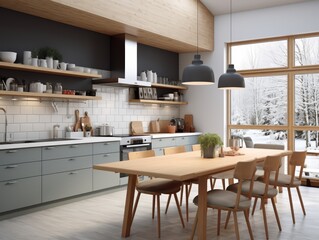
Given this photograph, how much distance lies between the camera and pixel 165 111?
331 inches

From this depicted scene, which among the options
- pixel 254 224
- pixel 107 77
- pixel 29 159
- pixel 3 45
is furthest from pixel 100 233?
pixel 107 77

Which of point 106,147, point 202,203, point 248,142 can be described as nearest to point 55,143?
point 106,147

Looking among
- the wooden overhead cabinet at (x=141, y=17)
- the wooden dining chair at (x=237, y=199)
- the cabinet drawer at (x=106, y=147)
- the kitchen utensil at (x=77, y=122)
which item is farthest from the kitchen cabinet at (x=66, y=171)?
the wooden dining chair at (x=237, y=199)

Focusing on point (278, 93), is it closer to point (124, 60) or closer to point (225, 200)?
point (124, 60)

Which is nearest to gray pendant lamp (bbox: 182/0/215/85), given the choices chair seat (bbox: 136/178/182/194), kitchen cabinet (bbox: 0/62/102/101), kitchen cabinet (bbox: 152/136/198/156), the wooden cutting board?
chair seat (bbox: 136/178/182/194)

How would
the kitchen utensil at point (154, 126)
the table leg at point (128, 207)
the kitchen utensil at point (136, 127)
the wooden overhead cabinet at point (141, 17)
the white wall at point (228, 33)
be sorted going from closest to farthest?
1. the table leg at point (128, 207)
2. the wooden overhead cabinet at point (141, 17)
3. the white wall at point (228, 33)
4. the kitchen utensil at point (136, 127)
5. the kitchen utensil at point (154, 126)

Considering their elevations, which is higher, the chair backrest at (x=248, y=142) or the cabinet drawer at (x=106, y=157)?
the chair backrest at (x=248, y=142)

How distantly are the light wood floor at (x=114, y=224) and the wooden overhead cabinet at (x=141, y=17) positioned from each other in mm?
2776

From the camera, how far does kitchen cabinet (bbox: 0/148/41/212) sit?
4.49 m

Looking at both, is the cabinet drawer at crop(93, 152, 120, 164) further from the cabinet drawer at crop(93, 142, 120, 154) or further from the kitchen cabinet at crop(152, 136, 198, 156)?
the kitchen cabinet at crop(152, 136, 198, 156)

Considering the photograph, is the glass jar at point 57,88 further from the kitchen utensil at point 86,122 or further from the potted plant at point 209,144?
the potted plant at point 209,144

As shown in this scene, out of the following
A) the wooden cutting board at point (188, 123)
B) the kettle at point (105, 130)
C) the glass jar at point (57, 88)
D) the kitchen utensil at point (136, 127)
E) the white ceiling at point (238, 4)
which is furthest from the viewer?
the wooden cutting board at point (188, 123)

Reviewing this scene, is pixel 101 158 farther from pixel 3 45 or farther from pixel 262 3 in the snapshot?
pixel 262 3

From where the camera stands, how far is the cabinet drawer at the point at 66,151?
501cm
